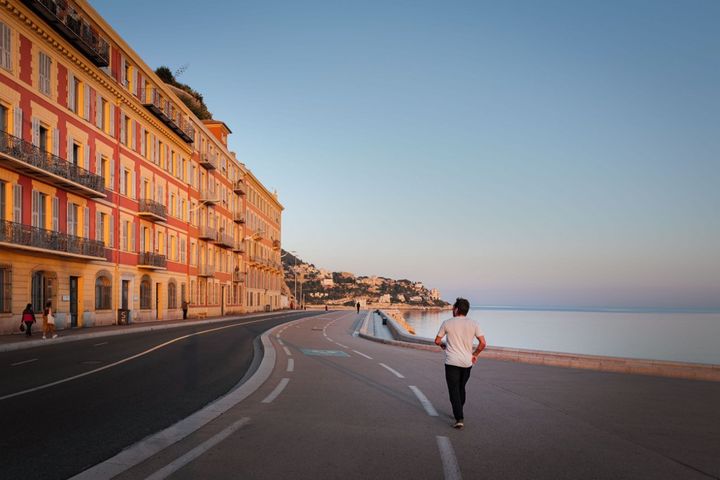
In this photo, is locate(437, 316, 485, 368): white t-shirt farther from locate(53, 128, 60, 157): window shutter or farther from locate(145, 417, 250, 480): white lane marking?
locate(53, 128, 60, 157): window shutter

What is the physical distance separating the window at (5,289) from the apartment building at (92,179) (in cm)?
5

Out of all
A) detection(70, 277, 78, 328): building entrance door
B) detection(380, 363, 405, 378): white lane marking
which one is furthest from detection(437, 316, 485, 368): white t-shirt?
detection(70, 277, 78, 328): building entrance door

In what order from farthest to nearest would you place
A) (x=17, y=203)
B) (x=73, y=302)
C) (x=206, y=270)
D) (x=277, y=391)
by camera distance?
(x=206, y=270), (x=73, y=302), (x=17, y=203), (x=277, y=391)

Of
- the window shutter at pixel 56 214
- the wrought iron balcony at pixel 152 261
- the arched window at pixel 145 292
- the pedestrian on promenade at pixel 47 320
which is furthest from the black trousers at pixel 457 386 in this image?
the arched window at pixel 145 292

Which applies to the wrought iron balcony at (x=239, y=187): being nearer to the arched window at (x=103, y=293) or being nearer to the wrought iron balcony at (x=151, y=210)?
the wrought iron balcony at (x=151, y=210)

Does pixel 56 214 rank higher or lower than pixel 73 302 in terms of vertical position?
higher

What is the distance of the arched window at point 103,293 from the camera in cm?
3391

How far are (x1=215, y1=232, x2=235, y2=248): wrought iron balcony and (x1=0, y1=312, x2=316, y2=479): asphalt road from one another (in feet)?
132

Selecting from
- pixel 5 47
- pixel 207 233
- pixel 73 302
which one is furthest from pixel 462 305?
pixel 207 233

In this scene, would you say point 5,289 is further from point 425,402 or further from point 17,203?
point 425,402

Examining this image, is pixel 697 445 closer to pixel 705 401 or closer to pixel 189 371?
pixel 705 401

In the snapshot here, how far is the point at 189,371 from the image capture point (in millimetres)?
13219

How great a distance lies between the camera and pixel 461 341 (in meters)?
7.63

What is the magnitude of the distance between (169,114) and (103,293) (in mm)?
16730
